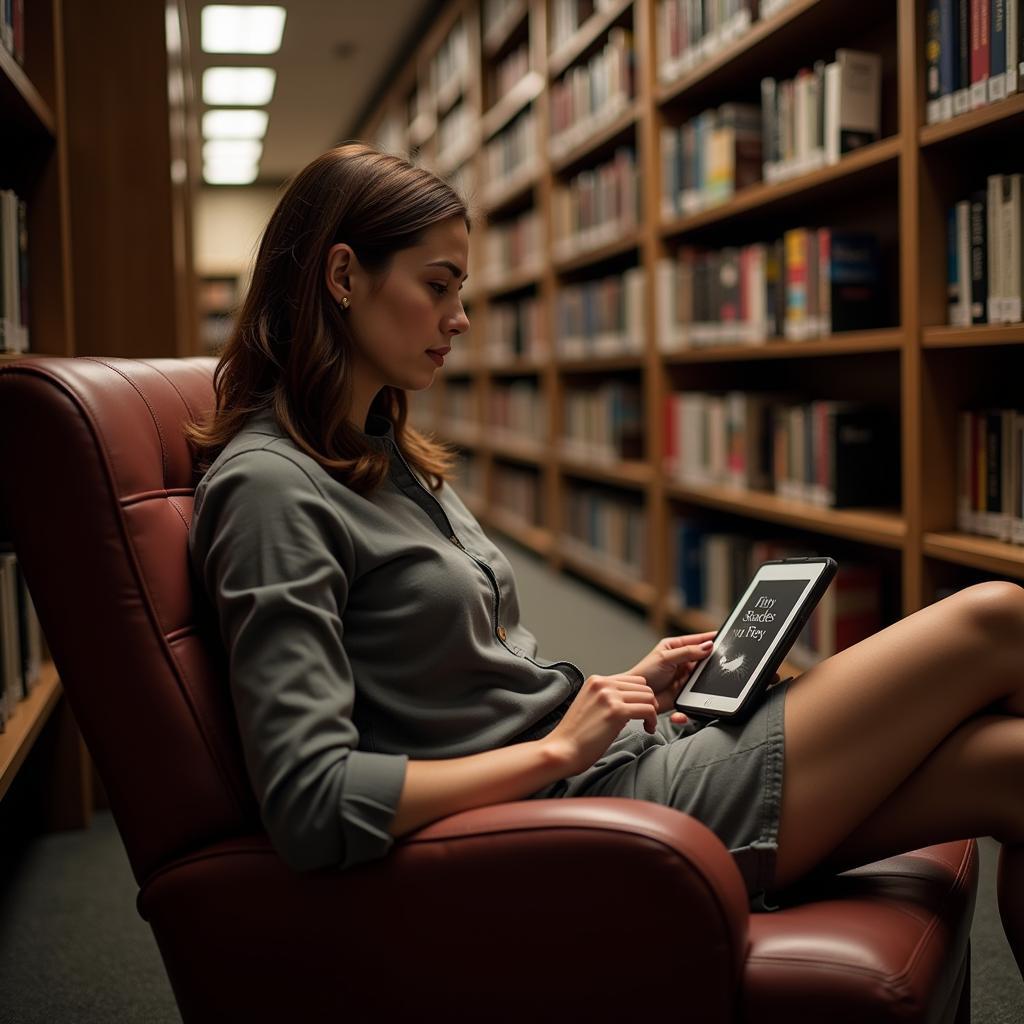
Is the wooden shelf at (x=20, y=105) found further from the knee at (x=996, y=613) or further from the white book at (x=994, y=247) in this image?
the white book at (x=994, y=247)

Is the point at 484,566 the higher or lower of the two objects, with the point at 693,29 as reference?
lower

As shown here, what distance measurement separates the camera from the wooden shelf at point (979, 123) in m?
1.96

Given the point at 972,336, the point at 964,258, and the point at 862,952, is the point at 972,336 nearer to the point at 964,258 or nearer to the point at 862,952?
the point at 964,258

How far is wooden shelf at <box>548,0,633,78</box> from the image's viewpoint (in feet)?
12.9

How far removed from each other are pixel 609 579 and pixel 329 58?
4787 mm

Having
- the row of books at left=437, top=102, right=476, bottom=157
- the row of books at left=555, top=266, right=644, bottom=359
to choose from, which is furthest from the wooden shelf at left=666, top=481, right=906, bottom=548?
the row of books at left=437, top=102, right=476, bottom=157

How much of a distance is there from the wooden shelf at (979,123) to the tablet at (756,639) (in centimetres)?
108

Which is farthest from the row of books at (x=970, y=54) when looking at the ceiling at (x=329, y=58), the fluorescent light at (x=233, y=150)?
the fluorescent light at (x=233, y=150)

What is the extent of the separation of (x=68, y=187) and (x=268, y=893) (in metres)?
1.83

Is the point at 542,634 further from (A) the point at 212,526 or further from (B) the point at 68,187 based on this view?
(A) the point at 212,526

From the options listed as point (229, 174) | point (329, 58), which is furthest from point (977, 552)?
point (229, 174)

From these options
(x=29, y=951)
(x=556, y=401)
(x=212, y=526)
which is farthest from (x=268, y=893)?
(x=556, y=401)

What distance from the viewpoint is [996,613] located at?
1157 millimetres

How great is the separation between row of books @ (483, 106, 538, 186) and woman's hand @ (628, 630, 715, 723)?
406cm
